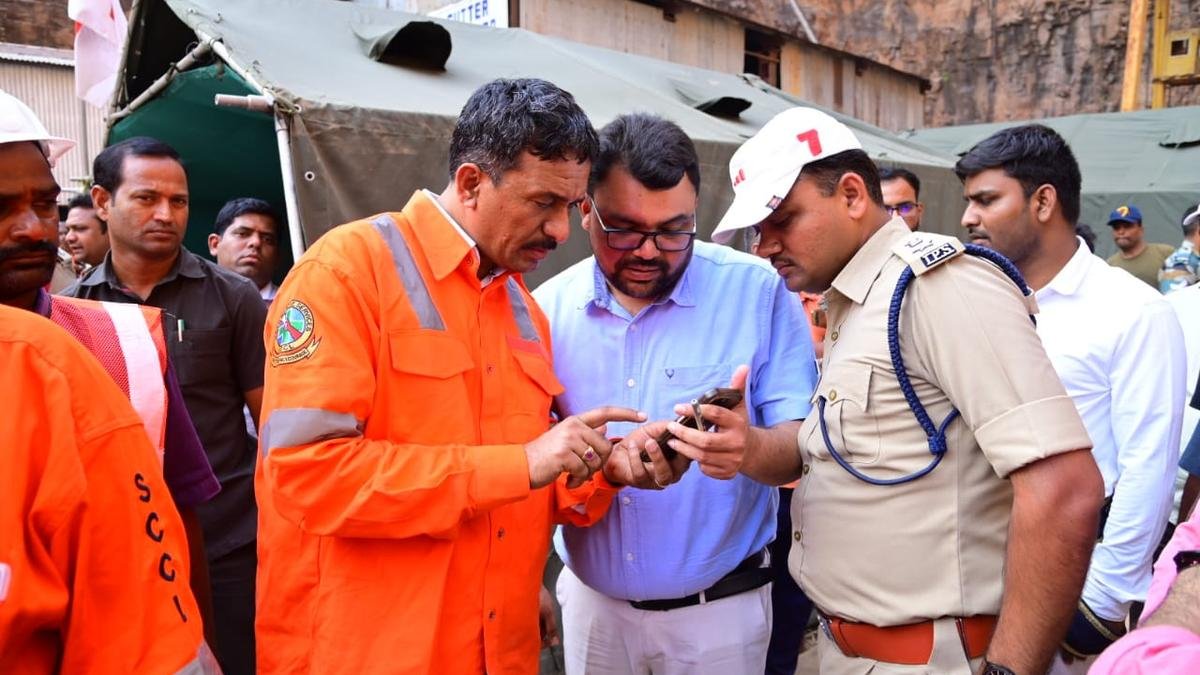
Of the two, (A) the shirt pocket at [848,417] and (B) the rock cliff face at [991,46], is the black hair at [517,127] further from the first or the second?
(B) the rock cliff face at [991,46]

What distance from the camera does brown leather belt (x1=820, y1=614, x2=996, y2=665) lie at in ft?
5.53

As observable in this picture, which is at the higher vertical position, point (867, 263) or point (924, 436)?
point (867, 263)

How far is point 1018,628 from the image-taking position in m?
1.55

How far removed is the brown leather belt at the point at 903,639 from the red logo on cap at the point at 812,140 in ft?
3.52

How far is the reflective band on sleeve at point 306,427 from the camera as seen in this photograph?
160cm

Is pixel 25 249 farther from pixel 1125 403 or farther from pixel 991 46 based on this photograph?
pixel 991 46

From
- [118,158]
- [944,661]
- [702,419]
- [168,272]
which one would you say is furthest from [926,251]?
[118,158]

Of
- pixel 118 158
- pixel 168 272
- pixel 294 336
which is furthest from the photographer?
pixel 118 158

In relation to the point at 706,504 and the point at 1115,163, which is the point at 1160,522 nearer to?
the point at 706,504

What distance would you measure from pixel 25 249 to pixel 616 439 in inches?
54.5

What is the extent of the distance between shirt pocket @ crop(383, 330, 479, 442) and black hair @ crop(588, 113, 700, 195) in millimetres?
718

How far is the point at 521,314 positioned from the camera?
6.92 ft

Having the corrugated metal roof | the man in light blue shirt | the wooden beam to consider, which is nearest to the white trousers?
the man in light blue shirt

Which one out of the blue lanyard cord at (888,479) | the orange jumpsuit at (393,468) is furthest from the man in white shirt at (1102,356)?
the orange jumpsuit at (393,468)
